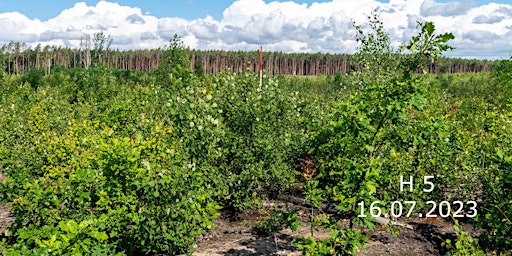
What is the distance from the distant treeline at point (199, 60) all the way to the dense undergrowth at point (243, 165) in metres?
57.1

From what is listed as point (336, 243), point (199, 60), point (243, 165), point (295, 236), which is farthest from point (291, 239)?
point (199, 60)

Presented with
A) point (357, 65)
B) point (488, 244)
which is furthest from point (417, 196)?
point (357, 65)

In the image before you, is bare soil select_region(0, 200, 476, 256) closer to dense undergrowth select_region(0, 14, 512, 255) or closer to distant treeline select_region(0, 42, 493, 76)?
dense undergrowth select_region(0, 14, 512, 255)

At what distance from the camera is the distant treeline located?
7019 centimetres

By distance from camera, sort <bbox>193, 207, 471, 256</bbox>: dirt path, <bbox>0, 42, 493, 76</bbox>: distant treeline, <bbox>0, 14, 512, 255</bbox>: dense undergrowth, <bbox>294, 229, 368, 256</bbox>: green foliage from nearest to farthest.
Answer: <bbox>294, 229, 368, 256</bbox>: green foliage → <bbox>0, 14, 512, 255</bbox>: dense undergrowth → <bbox>193, 207, 471, 256</bbox>: dirt path → <bbox>0, 42, 493, 76</bbox>: distant treeline

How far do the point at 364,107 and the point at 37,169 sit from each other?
6356mm

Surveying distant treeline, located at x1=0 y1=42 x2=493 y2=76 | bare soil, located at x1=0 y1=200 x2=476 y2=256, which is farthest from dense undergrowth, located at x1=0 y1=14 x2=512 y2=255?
distant treeline, located at x1=0 y1=42 x2=493 y2=76

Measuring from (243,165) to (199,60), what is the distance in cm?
6348

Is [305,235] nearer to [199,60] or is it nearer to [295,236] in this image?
[295,236]

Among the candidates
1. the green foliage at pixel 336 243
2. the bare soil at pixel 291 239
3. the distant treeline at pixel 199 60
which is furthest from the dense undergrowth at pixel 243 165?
the distant treeline at pixel 199 60

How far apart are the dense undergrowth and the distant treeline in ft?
187

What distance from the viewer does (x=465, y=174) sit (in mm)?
6883

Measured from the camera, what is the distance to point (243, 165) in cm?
769

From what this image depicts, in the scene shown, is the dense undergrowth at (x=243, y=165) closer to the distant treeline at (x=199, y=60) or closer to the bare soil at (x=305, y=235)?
the bare soil at (x=305, y=235)
